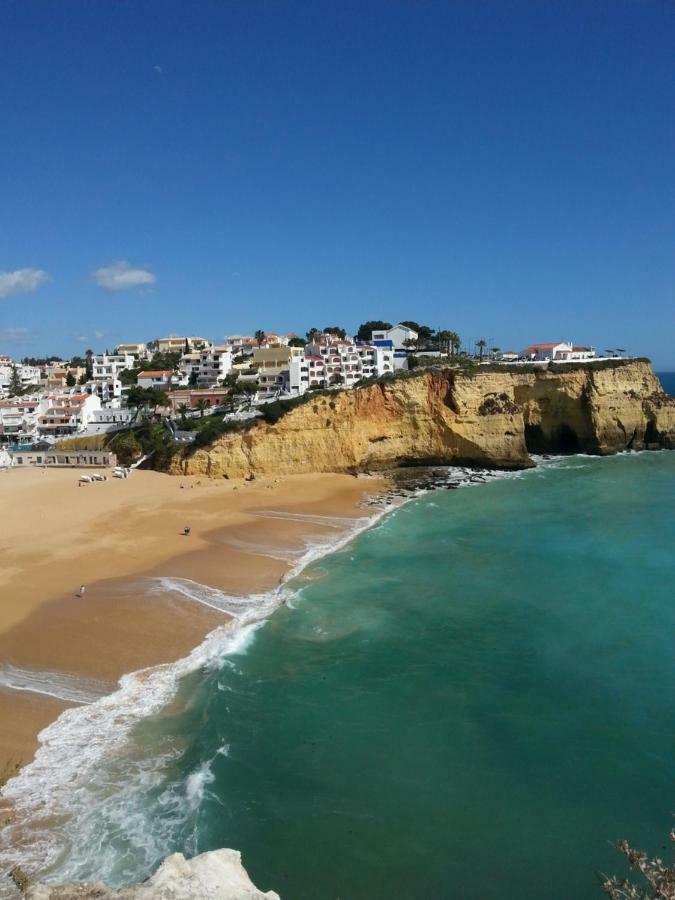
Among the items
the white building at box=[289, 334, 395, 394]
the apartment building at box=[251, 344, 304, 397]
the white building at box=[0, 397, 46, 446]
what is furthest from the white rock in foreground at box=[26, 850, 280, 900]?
the white building at box=[0, 397, 46, 446]

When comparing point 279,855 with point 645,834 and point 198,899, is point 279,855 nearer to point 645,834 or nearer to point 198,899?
point 198,899

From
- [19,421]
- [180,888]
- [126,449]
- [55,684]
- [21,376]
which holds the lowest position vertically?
[55,684]

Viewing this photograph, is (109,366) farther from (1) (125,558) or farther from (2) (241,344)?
(1) (125,558)

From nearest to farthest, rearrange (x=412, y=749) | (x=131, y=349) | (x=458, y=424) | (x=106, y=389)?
1. (x=412, y=749)
2. (x=458, y=424)
3. (x=106, y=389)
4. (x=131, y=349)

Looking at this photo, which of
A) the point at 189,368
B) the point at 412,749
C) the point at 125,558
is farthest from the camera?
the point at 189,368

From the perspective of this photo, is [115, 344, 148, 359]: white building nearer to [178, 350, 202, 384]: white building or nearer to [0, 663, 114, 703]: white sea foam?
[178, 350, 202, 384]: white building

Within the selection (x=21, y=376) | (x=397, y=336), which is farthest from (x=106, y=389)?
(x=21, y=376)

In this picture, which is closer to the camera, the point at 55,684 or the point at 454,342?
the point at 55,684

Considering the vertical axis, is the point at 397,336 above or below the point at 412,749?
above
